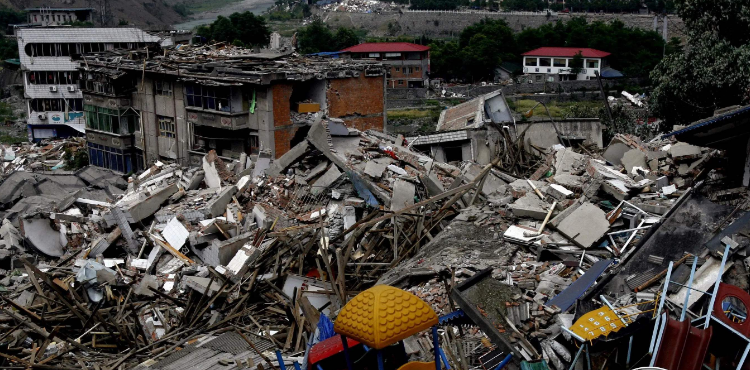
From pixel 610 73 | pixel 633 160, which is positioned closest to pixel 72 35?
pixel 633 160

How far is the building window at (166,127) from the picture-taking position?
27547mm

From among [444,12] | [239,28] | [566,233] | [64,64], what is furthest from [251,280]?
[444,12]

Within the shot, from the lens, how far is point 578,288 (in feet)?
28.4

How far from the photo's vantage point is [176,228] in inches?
536

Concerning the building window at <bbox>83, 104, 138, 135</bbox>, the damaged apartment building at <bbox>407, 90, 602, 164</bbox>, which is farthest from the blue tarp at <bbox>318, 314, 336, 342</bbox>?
the building window at <bbox>83, 104, 138, 135</bbox>

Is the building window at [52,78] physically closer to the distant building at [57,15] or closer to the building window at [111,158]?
the building window at [111,158]

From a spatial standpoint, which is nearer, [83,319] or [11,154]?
[83,319]

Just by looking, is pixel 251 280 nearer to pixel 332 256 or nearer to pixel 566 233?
pixel 332 256

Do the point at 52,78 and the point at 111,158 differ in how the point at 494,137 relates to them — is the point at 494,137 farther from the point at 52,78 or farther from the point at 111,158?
the point at 52,78

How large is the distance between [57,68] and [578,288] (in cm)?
4067

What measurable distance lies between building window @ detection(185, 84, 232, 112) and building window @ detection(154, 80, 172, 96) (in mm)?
1389

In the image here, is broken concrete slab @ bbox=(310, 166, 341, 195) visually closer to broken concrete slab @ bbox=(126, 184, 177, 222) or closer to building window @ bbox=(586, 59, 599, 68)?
broken concrete slab @ bbox=(126, 184, 177, 222)

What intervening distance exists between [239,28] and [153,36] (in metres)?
15.1

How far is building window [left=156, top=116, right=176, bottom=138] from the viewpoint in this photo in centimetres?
2755
